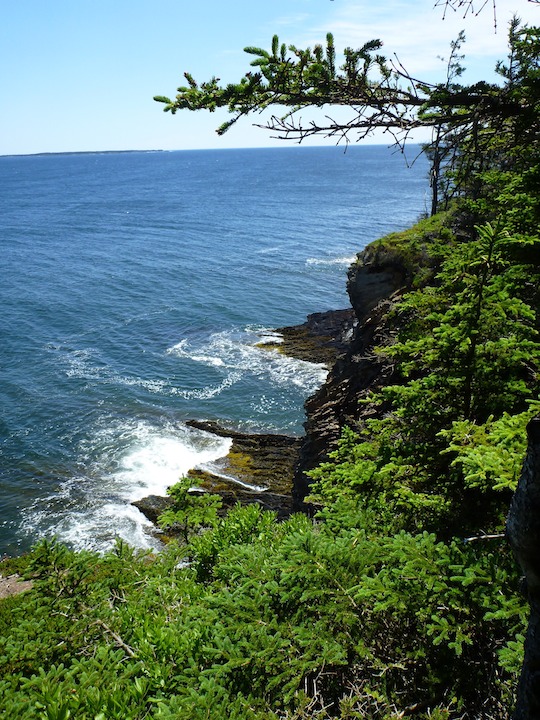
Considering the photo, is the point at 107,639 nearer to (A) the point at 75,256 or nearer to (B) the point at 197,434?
(B) the point at 197,434

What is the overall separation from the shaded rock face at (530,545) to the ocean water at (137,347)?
788 inches

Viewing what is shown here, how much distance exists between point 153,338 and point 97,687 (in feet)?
117

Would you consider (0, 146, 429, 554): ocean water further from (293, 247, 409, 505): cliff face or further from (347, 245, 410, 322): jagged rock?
(347, 245, 410, 322): jagged rock

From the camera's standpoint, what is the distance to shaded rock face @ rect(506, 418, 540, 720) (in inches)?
139

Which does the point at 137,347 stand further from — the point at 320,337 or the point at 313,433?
the point at 313,433

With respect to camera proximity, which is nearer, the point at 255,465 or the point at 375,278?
the point at 375,278

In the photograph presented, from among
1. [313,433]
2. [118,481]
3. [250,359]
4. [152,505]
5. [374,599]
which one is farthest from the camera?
[250,359]

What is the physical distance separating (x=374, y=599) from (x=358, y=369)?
15432 mm

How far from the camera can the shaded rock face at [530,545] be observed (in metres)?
3.52

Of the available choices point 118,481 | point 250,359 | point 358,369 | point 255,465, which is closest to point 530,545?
point 358,369

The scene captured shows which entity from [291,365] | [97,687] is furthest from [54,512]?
[97,687]

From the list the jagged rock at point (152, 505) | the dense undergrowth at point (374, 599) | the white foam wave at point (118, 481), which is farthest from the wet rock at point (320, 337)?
the dense undergrowth at point (374, 599)

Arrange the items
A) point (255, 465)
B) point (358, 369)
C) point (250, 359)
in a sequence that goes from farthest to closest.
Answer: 1. point (250, 359)
2. point (255, 465)
3. point (358, 369)

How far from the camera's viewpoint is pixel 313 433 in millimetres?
21734
